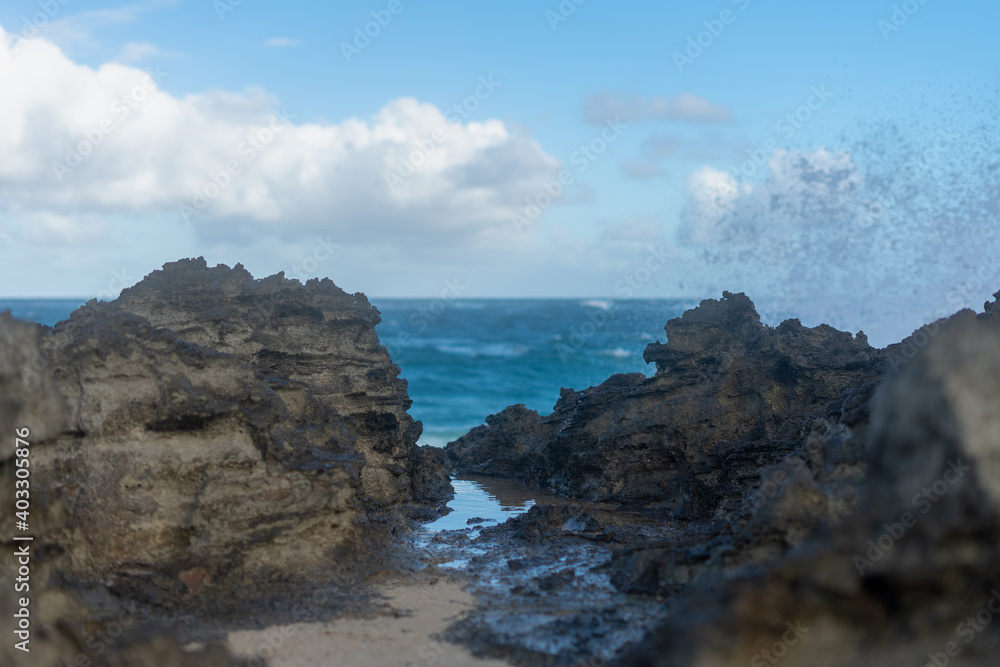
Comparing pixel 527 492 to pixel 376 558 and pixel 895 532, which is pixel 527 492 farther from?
pixel 895 532

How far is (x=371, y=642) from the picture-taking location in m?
5.07

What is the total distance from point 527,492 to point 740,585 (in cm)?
731

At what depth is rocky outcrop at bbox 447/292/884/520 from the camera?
841cm

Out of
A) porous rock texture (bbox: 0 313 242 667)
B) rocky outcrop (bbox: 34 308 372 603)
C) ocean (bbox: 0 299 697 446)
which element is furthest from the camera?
ocean (bbox: 0 299 697 446)

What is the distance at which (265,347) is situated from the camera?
8.41 metres

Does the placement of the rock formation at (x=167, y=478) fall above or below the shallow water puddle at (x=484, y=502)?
above

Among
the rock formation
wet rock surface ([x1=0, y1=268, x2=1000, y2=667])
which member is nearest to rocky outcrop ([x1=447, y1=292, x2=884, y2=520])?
wet rock surface ([x1=0, y1=268, x2=1000, y2=667])

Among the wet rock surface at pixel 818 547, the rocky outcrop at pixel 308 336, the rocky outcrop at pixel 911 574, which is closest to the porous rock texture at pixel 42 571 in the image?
the wet rock surface at pixel 818 547

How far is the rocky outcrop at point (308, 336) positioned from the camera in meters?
8.11

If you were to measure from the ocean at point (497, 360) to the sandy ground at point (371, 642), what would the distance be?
43.2ft

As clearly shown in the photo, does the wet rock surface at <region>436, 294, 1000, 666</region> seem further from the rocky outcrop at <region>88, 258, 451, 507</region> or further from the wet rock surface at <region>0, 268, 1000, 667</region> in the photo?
the rocky outcrop at <region>88, 258, 451, 507</region>

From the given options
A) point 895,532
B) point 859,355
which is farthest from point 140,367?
A: point 859,355

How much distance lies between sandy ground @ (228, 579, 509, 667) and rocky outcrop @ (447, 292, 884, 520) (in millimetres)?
3460

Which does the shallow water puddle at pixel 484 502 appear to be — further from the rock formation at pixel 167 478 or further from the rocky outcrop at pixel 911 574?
the rocky outcrop at pixel 911 574
